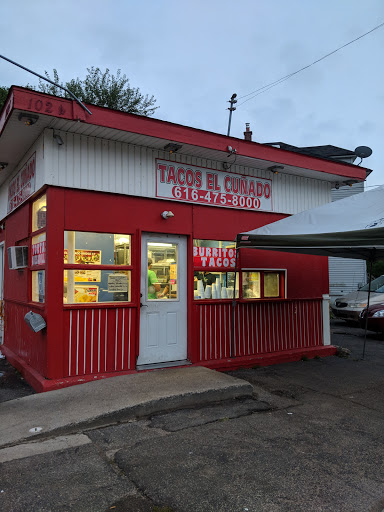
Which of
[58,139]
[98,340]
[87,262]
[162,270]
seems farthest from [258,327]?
[58,139]

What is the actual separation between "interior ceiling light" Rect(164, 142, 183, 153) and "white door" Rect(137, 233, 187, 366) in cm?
146

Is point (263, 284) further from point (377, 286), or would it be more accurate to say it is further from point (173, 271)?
point (377, 286)

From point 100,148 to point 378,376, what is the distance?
5.99m

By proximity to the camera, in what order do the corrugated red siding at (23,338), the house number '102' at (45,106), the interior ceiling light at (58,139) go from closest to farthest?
the house number '102' at (45,106), the interior ceiling light at (58,139), the corrugated red siding at (23,338)

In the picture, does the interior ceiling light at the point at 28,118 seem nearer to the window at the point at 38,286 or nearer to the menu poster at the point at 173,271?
the window at the point at 38,286

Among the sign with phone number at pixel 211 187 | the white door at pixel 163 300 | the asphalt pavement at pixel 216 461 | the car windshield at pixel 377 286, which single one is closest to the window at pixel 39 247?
the white door at pixel 163 300

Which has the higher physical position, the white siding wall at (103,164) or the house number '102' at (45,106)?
the house number '102' at (45,106)

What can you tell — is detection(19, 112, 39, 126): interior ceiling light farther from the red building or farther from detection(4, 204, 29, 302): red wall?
detection(4, 204, 29, 302): red wall

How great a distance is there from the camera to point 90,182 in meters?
6.25

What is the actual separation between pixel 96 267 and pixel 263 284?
3457mm

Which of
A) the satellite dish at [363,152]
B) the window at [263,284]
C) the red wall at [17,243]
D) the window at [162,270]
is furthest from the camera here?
the satellite dish at [363,152]

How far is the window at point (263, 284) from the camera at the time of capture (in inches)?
309

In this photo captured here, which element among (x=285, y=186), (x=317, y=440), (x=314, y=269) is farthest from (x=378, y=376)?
(x=285, y=186)

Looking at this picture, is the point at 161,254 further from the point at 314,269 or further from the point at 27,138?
the point at 314,269
